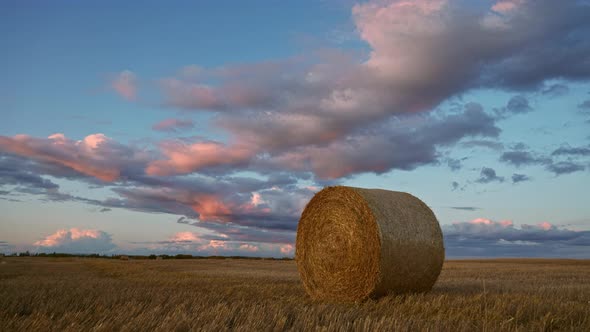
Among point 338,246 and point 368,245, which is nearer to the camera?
point 368,245

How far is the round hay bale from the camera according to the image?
9094mm

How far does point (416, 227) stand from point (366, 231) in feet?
3.48

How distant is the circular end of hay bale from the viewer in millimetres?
9219

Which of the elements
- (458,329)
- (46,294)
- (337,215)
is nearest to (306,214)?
(337,215)

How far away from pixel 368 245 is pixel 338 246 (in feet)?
3.27

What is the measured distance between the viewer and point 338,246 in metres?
10.1

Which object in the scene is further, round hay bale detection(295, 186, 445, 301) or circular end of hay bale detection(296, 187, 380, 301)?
circular end of hay bale detection(296, 187, 380, 301)

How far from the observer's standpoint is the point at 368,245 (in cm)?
924

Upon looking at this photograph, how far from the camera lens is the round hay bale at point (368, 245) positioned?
909 centimetres

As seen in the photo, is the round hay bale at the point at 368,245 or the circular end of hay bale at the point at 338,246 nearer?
the round hay bale at the point at 368,245

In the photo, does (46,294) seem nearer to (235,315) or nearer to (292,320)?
(235,315)

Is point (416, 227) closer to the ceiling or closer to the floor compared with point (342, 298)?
closer to the ceiling

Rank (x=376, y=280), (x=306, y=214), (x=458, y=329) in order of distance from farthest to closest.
Result: (x=306, y=214)
(x=376, y=280)
(x=458, y=329)

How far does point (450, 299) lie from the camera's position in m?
7.87
